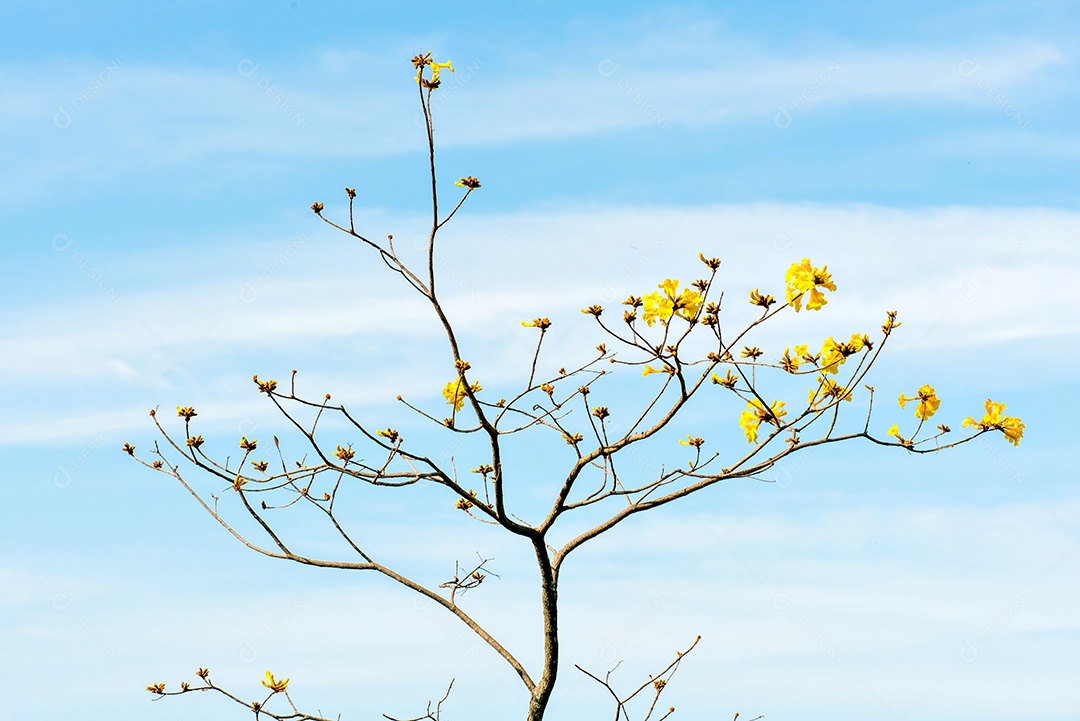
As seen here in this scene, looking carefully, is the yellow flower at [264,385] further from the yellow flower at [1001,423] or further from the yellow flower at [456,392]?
the yellow flower at [1001,423]

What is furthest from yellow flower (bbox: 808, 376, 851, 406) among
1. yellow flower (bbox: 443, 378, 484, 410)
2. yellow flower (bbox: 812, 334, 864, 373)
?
yellow flower (bbox: 443, 378, 484, 410)

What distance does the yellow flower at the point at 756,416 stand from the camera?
391cm

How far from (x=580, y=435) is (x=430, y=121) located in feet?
4.60

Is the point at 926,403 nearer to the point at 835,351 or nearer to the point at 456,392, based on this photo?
the point at 835,351

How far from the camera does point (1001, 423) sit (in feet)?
12.8

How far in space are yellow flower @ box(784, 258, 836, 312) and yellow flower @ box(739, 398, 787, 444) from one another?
0.44 metres

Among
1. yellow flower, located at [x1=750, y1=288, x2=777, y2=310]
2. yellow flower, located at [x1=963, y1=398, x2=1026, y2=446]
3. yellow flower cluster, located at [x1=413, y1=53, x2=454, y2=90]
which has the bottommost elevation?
yellow flower, located at [x1=963, y1=398, x2=1026, y2=446]

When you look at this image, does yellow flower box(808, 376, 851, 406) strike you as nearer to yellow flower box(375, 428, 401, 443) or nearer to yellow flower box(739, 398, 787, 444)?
yellow flower box(739, 398, 787, 444)

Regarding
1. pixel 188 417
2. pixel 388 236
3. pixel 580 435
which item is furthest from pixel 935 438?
pixel 188 417

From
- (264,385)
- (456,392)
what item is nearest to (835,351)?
(456,392)

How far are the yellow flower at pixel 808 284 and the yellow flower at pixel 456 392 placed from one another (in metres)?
1.26

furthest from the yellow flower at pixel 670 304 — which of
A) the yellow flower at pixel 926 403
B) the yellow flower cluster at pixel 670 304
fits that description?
the yellow flower at pixel 926 403

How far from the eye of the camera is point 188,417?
162 inches

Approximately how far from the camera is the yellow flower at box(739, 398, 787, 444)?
391cm
